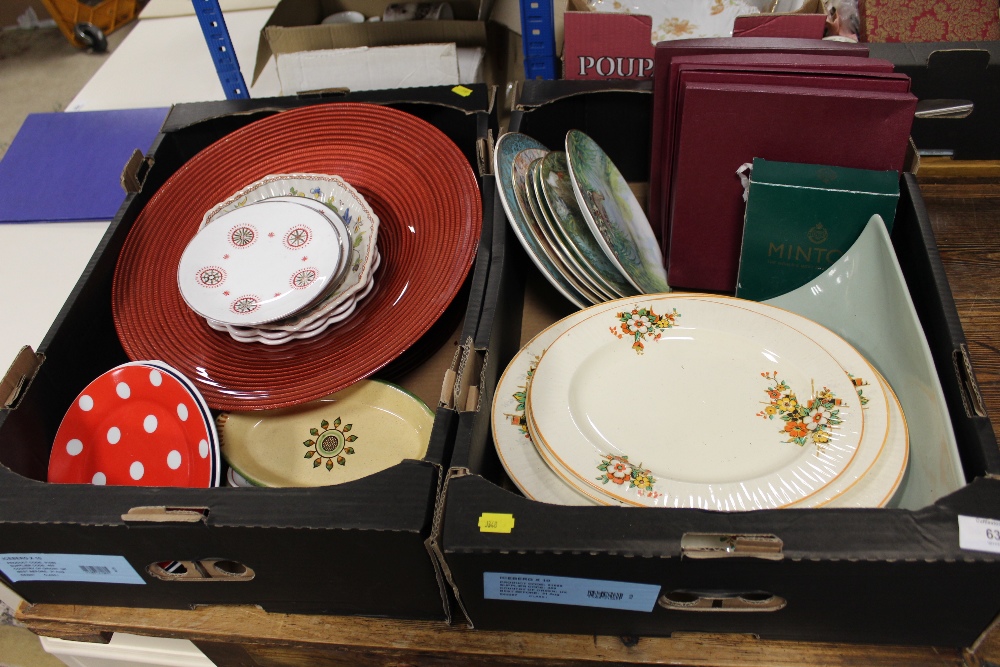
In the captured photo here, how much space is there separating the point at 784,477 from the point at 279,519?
45cm

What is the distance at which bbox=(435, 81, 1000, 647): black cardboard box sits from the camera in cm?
57

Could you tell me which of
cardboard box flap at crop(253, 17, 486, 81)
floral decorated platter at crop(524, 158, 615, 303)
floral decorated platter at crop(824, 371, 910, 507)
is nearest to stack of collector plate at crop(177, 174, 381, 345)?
floral decorated platter at crop(524, 158, 615, 303)

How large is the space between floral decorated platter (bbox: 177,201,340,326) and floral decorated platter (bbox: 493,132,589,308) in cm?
23

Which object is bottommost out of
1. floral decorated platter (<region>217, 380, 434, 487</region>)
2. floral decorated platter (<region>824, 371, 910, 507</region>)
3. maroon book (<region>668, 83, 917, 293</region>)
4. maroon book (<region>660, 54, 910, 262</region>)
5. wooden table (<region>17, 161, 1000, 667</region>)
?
wooden table (<region>17, 161, 1000, 667</region>)

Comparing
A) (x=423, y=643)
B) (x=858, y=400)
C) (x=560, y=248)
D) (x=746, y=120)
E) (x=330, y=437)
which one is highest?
(x=746, y=120)

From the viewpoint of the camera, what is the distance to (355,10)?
1654 millimetres

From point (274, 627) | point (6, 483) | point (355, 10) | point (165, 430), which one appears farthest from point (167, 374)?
point (355, 10)

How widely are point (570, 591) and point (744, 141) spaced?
574 mm

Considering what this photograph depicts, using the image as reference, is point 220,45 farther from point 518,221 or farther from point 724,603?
point 724,603

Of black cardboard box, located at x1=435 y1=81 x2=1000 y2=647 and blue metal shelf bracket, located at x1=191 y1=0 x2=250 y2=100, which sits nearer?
black cardboard box, located at x1=435 y1=81 x2=1000 y2=647

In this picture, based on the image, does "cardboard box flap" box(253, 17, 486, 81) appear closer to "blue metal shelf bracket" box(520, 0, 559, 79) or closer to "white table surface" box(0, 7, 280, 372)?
"white table surface" box(0, 7, 280, 372)

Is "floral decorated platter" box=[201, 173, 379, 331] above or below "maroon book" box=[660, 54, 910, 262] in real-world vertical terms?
below

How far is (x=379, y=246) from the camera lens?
103 cm

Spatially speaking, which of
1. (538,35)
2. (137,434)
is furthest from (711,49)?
(137,434)
